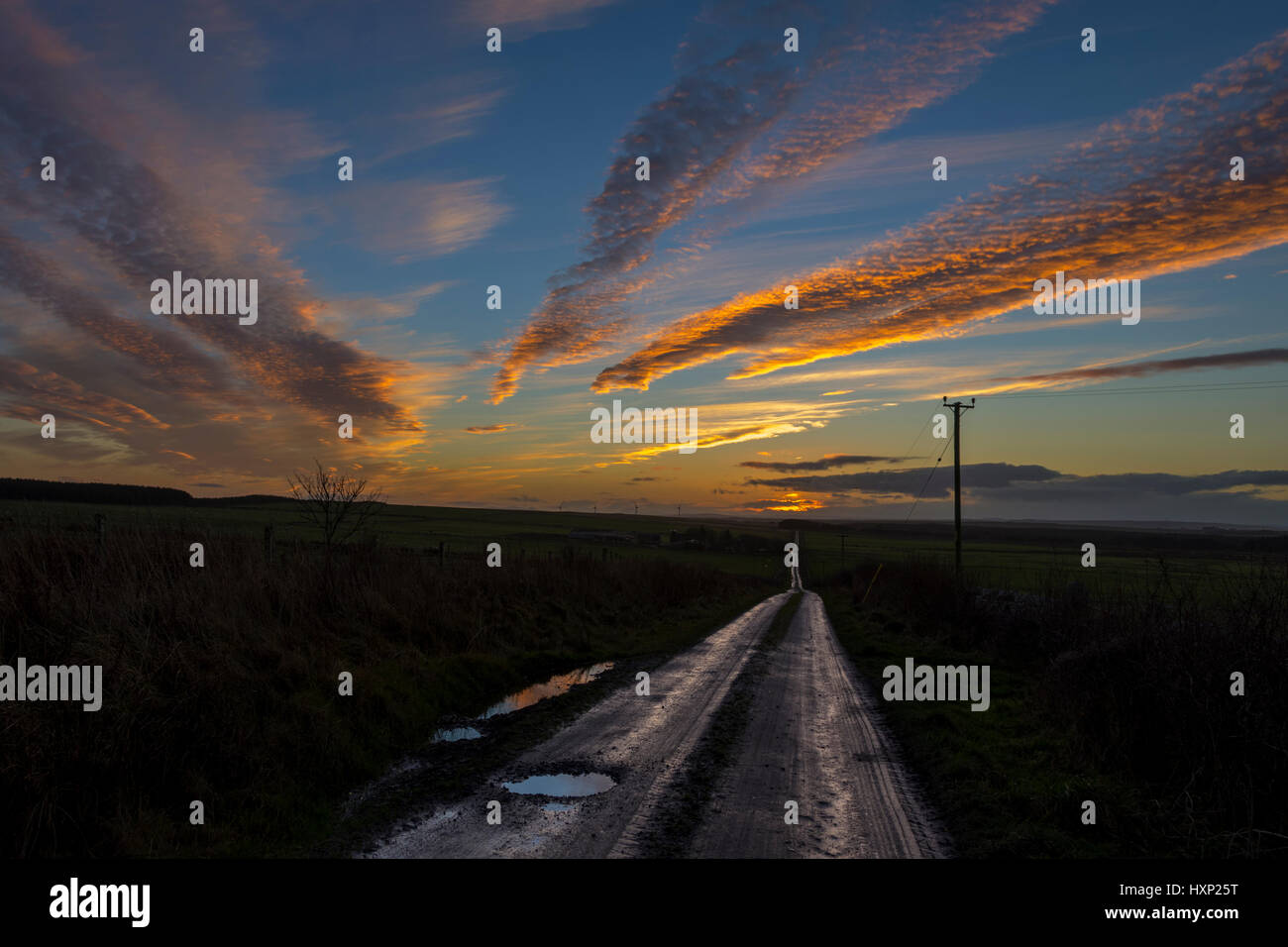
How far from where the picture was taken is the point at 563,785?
7.85 meters

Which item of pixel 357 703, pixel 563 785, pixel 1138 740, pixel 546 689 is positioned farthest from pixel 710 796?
pixel 546 689

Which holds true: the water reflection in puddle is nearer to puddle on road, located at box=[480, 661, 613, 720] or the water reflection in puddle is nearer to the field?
the field

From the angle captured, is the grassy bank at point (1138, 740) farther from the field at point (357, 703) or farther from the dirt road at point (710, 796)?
the dirt road at point (710, 796)

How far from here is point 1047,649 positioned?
682 inches

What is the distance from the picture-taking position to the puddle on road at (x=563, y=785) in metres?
7.54

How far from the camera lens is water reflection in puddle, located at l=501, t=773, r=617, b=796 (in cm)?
754

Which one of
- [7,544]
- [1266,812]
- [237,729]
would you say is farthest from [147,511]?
[1266,812]

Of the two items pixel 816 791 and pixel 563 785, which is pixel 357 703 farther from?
pixel 816 791

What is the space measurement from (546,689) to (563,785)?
20.6 ft

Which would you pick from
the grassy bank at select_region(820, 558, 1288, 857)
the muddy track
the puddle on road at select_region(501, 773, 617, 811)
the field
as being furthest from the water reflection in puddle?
the grassy bank at select_region(820, 558, 1288, 857)

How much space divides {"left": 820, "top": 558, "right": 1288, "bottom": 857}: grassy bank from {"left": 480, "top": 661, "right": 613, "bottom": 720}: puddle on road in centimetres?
631

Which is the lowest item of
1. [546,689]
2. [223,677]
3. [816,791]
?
[546,689]
